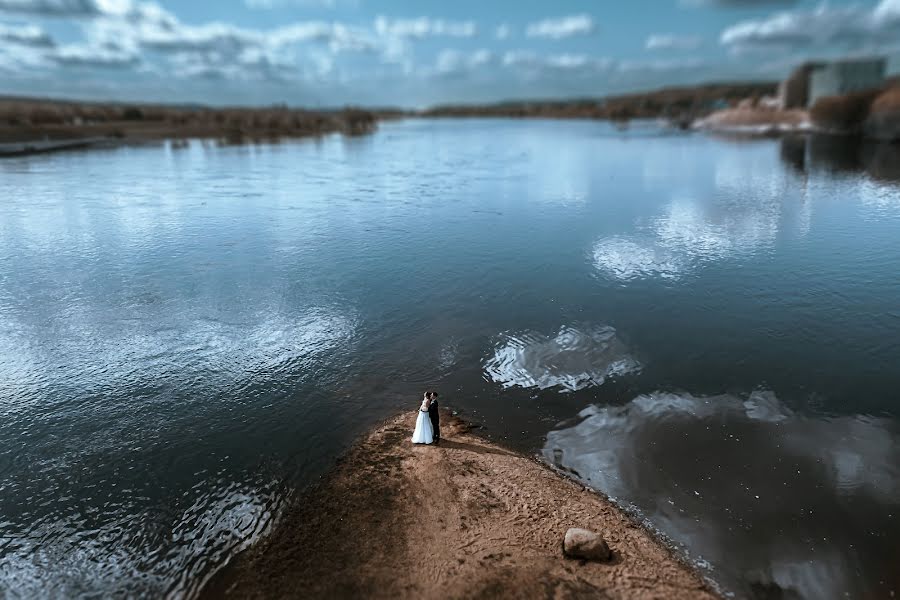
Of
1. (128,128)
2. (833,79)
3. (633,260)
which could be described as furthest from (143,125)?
(833,79)

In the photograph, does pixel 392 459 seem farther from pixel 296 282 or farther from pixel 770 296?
pixel 770 296

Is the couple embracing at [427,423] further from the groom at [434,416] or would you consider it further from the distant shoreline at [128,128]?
the distant shoreline at [128,128]

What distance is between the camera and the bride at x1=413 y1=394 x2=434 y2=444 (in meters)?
14.4

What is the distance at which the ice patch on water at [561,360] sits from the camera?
1859 centimetres

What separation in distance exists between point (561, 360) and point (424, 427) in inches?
297

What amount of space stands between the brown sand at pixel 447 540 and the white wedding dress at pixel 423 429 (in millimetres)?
250

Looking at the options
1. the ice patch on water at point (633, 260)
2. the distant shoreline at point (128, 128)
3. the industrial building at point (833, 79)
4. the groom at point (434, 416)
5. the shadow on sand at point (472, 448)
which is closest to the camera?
the shadow on sand at point (472, 448)

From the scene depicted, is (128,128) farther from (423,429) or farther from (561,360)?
(423,429)

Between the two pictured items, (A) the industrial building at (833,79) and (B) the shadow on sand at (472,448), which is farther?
(A) the industrial building at (833,79)

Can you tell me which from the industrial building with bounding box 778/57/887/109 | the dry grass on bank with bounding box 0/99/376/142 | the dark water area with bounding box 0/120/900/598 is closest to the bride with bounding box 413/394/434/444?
the dark water area with bounding box 0/120/900/598

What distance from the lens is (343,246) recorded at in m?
36.4

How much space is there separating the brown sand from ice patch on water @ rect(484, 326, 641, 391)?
4829 millimetres

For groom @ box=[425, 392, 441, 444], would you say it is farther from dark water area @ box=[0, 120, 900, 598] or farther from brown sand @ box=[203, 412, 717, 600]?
dark water area @ box=[0, 120, 900, 598]

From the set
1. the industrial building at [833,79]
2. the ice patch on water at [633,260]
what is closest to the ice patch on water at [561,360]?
the ice patch on water at [633,260]
